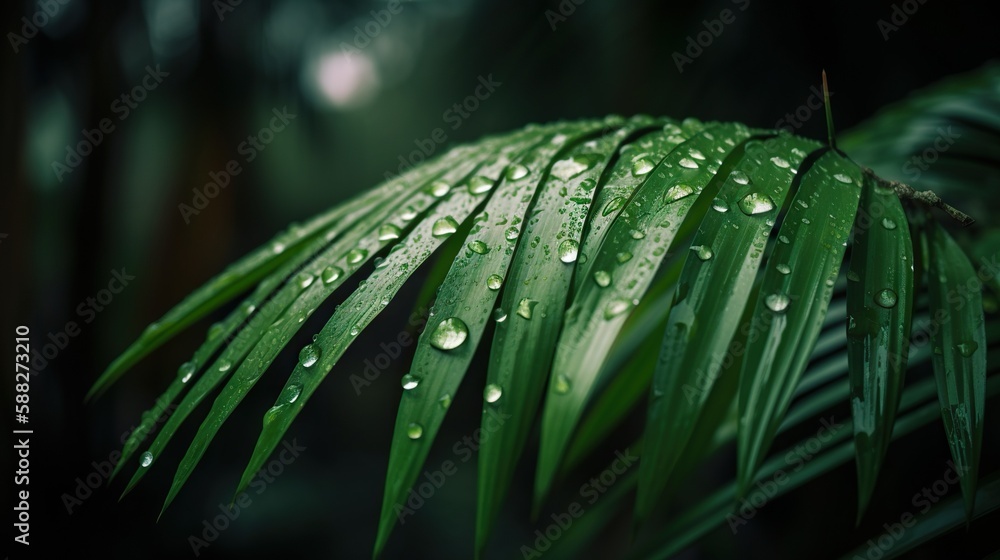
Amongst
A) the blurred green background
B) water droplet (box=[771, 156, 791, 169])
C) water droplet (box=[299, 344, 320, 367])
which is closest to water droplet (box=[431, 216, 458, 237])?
water droplet (box=[299, 344, 320, 367])

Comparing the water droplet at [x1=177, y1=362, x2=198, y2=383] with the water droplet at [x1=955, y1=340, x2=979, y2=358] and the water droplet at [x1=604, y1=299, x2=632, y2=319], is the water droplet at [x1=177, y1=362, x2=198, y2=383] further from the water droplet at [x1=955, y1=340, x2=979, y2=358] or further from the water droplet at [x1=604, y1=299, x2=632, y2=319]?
the water droplet at [x1=955, y1=340, x2=979, y2=358]

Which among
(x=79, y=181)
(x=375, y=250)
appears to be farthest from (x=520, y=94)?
(x=375, y=250)

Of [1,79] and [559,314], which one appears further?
[1,79]

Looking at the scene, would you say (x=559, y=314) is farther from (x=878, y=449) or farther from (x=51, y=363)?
(x=51, y=363)

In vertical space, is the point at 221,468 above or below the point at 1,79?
below

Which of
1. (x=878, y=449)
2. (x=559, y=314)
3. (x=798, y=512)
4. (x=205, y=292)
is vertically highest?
(x=205, y=292)

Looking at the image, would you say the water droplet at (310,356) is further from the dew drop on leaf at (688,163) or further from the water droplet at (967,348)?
the water droplet at (967,348)
